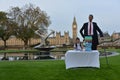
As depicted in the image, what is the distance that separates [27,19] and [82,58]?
70.5 meters

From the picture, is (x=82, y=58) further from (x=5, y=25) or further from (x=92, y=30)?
(x=5, y=25)

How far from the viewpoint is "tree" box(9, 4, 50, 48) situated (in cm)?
8500

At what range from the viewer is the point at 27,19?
86.5 meters

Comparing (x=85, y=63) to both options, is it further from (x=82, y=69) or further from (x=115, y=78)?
(x=115, y=78)

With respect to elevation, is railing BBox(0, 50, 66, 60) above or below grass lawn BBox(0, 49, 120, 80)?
above

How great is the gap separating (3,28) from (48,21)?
12.0 meters

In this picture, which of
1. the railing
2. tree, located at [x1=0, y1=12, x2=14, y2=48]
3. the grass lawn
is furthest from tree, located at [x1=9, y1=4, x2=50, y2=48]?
the grass lawn

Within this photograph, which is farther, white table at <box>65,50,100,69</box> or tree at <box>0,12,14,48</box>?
tree at <box>0,12,14,48</box>

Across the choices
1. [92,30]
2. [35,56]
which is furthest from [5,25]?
[92,30]

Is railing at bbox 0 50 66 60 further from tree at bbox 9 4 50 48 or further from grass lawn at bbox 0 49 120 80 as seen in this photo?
tree at bbox 9 4 50 48

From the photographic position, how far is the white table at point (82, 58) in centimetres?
1645

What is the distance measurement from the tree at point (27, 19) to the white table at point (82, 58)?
220ft

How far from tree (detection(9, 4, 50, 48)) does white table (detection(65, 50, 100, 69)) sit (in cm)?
6707

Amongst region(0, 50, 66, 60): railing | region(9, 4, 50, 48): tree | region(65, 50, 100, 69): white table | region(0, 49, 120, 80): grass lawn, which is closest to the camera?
region(0, 49, 120, 80): grass lawn
